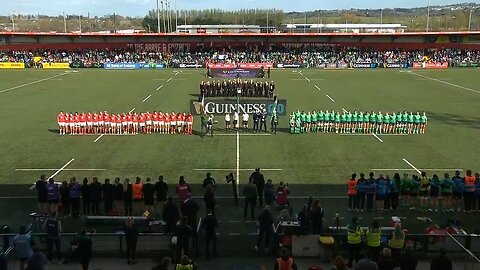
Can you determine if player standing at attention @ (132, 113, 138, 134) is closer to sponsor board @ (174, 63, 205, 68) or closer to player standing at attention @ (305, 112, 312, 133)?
player standing at attention @ (305, 112, 312, 133)

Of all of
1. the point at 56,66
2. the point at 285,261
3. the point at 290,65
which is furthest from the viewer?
the point at 290,65

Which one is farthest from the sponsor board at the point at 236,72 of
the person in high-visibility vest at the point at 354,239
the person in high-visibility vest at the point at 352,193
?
the person in high-visibility vest at the point at 354,239

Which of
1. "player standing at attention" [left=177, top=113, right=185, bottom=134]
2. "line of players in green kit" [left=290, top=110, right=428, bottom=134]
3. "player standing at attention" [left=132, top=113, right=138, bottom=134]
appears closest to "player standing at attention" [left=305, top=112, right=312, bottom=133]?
"line of players in green kit" [left=290, top=110, right=428, bottom=134]

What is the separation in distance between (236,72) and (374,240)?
40325mm

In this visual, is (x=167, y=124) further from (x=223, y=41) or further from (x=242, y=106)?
(x=223, y=41)

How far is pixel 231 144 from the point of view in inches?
921

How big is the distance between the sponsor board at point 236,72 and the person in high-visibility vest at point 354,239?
39849mm

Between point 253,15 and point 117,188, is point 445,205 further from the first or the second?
point 253,15

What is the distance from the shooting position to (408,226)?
14.1m

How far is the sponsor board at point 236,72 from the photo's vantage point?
165ft

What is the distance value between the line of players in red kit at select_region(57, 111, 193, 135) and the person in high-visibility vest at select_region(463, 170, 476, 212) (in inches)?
553

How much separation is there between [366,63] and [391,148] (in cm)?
4418

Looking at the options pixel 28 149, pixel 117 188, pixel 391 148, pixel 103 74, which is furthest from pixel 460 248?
pixel 103 74

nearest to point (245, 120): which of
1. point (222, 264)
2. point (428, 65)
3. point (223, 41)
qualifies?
point (222, 264)
